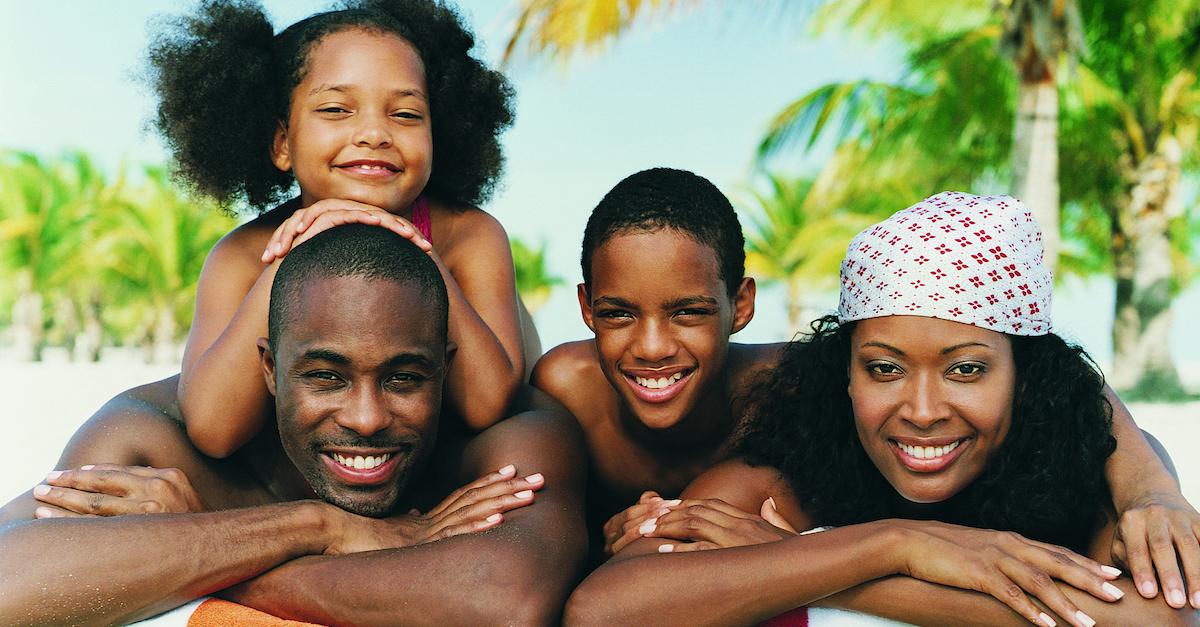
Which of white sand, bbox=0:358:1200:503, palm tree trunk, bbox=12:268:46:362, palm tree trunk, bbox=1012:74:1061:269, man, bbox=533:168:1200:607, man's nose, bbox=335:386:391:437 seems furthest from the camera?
palm tree trunk, bbox=12:268:46:362

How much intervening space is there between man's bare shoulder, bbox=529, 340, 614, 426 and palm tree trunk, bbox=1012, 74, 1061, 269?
13359mm

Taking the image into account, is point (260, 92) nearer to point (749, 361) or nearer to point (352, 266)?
point (352, 266)

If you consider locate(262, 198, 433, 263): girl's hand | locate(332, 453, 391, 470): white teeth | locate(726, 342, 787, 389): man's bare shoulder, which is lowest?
locate(332, 453, 391, 470): white teeth

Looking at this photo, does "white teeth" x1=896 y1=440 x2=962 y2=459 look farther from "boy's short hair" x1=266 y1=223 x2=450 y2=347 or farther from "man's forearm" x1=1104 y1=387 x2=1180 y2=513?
"boy's short hair" x1=266 y1=223 x2=450 y2=347

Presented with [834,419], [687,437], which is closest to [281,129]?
[687,437]

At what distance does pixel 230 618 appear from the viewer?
2.78 m

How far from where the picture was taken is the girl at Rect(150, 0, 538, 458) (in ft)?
11.0

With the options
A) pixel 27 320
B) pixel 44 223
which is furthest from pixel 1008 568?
pixel 27 320

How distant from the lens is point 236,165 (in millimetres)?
4293

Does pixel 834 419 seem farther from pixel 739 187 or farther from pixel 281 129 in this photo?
pixel 739 187

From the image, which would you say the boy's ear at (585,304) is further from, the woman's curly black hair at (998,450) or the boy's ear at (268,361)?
the boy's ear at (268,361)

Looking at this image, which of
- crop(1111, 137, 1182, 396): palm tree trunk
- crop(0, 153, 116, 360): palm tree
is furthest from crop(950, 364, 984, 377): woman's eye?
crop(0, 153, 116, 360): palm tree

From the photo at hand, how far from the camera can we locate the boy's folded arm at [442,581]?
109 inches

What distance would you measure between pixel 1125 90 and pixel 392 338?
23065mm
